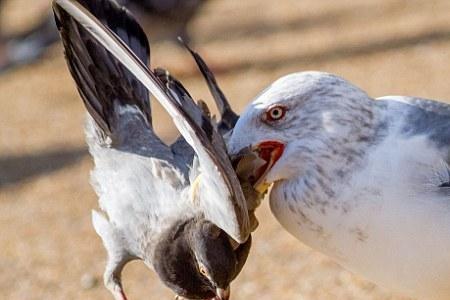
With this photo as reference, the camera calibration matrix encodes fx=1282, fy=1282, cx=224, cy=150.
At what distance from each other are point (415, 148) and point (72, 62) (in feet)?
4.40

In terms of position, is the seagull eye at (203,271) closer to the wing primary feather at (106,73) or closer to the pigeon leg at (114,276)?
the pigeon leg at (114,276)

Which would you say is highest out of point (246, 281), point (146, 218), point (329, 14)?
point (146, 218)

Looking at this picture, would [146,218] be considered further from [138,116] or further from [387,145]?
[387,145]

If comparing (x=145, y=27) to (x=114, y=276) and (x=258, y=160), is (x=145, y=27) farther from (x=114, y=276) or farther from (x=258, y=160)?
(x=258, y=160)

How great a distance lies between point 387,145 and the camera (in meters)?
3.48

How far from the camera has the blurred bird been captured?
8156mm

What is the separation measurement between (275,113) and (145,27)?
480 cm

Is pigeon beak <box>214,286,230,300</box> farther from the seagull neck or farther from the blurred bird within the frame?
the blurred bird

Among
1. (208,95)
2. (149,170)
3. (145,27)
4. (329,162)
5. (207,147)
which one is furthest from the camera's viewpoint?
(145,27)

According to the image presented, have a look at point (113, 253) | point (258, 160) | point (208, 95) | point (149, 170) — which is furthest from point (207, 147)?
point (208, 95)

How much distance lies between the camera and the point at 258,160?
3480mm

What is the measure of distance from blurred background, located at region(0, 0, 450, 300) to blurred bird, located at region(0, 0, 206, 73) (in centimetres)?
2

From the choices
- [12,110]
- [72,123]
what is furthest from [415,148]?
[12,110]

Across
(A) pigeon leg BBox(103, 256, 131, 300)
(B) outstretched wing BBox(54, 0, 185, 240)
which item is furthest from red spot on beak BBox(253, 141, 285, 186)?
(A) pigeon leg BBox(103, 256, 131, 300)
